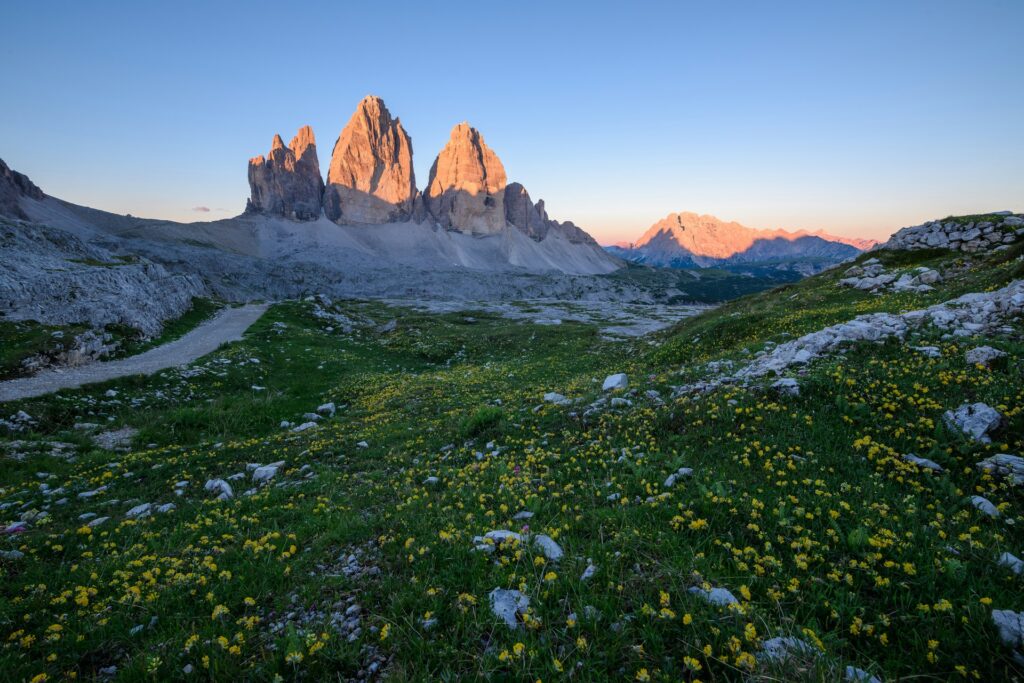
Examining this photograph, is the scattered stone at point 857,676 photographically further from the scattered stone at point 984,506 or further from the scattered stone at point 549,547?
the scattered stone at point 984,506

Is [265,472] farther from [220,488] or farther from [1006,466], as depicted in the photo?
[1006,466]

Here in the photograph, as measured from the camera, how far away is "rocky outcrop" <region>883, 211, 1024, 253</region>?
30.6m

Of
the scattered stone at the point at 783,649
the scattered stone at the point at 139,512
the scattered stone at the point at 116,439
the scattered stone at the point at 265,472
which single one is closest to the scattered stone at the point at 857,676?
the scattered stone at the point at 783,649

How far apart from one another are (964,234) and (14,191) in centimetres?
26101

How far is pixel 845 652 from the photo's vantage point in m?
3.88

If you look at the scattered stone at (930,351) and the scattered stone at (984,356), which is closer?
the scattered stone at (984,356)

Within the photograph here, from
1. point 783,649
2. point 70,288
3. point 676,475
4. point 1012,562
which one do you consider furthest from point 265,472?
point 70,288

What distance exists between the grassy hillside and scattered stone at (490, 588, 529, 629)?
119 millimetres

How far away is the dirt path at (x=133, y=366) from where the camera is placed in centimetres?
1794

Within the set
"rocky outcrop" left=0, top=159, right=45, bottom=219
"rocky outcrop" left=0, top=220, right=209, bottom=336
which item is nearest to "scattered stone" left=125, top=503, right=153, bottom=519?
"rocky outcrop" left=0, top=220, right=209, bottom=336

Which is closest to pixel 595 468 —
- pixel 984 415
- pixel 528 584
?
pixel 528 584

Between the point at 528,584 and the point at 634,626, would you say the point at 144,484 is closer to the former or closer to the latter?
the point at 528,584

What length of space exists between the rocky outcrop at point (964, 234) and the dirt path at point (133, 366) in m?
56.6

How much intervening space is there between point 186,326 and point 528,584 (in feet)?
169
